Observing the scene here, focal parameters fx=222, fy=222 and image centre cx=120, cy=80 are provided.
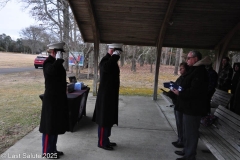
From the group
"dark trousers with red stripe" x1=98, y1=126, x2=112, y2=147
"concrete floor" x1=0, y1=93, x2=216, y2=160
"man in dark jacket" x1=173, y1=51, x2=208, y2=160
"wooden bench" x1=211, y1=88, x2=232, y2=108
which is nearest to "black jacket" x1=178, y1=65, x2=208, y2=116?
"man in dark jacket" x1=173, y1=51, x2=208, y2=160

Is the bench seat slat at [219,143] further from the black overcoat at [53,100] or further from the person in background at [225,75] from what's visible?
the person in background at [225,75]

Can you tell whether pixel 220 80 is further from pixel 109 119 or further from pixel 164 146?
pixel 109 119

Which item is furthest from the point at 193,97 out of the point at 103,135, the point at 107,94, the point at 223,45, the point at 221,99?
the point at 223,45

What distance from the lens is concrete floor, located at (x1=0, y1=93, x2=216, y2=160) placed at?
143 inches

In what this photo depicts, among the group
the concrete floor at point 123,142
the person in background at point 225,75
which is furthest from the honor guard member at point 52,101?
the person in background at point 225,75

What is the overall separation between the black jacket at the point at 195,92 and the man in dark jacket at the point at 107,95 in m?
1.20

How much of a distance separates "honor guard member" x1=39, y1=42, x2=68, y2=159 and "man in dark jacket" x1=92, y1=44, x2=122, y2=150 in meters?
0.70

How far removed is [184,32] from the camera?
717cm

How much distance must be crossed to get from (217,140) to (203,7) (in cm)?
363

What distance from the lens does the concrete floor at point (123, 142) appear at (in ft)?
11.9

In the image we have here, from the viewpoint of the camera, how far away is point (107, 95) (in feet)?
12.6

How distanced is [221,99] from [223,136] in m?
2.38

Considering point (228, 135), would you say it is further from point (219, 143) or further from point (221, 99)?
point (221, 99)

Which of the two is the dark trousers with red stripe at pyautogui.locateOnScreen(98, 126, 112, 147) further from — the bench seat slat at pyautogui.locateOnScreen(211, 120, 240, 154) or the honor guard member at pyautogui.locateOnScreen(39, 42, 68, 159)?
the bench seat slat at pyautogui.locateOnScreen(211, 120, 240, 154)
